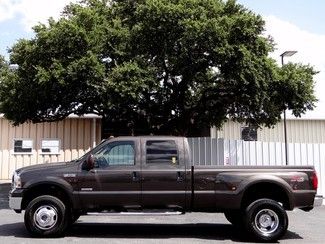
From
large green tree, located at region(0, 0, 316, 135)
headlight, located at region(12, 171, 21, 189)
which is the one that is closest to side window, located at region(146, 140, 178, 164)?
headlight, located at region(12, 171, 21, 189)

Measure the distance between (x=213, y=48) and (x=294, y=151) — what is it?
4.94 metres

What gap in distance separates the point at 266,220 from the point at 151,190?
240cm

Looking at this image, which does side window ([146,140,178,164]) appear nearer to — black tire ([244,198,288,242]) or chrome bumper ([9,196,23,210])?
black tire ([244,198,288,242])

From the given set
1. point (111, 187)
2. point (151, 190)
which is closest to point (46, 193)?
point (111, 187)

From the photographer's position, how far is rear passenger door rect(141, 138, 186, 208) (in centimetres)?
960

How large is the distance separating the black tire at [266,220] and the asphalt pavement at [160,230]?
0.31 m

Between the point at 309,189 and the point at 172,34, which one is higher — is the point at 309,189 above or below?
below

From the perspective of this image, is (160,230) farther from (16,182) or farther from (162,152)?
(16,182)

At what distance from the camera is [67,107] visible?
18359mm

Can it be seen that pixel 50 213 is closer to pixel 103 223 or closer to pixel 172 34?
pixel 103 223

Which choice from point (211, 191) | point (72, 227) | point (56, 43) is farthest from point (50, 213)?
point (56, 43)

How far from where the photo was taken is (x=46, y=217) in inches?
377

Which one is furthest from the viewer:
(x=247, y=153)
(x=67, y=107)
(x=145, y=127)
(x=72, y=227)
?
(x=145, y=127)

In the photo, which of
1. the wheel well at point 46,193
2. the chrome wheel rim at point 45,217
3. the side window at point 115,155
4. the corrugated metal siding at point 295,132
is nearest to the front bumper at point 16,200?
the wheel well at point 46,193
